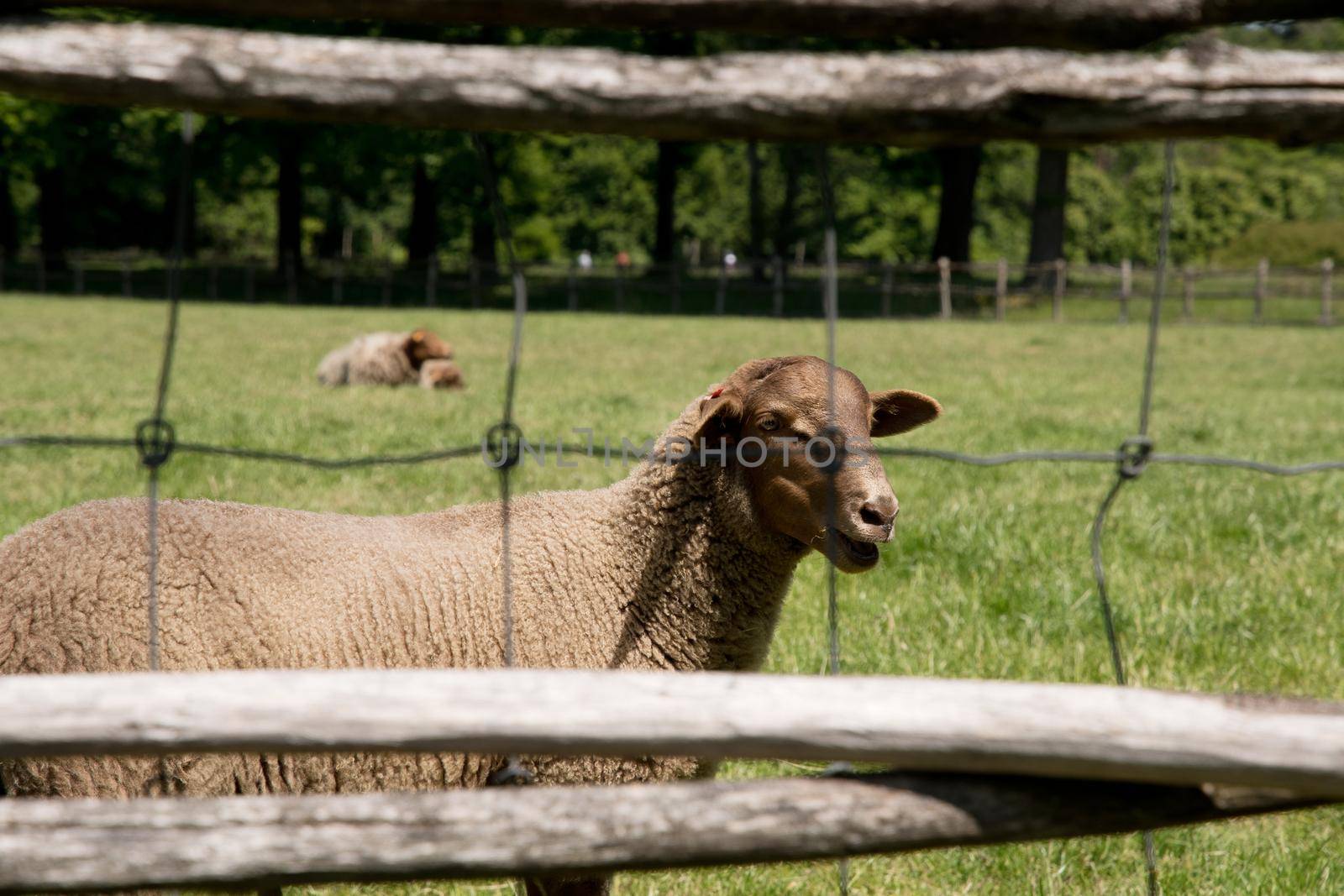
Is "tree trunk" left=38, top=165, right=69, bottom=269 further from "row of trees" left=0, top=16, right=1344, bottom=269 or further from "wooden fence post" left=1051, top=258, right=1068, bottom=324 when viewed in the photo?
"wooden fence post" left=1051, top=258, right=1068, bottom=324

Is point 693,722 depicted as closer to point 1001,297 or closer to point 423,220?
point 1001,297

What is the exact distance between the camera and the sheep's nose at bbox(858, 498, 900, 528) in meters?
3.06

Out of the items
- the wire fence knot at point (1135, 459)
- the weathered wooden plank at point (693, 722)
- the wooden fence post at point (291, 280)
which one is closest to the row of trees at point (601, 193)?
the wooden fence post at point (291, 280)

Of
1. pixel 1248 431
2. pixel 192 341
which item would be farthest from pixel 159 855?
pixel 192 341

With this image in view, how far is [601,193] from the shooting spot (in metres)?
62.5

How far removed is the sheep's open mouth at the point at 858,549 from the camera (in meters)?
3.12

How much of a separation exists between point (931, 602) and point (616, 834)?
144 inches

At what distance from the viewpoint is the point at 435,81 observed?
1.92m

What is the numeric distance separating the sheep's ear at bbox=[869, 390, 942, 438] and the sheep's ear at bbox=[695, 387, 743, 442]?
434 millimetres

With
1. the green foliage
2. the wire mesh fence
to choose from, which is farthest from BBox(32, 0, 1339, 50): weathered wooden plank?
the green foliage

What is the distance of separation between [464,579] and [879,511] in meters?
1.26

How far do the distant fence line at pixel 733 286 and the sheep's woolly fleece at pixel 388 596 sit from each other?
26076 mm

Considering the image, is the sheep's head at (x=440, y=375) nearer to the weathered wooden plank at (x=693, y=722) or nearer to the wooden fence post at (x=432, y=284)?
the weathered wooden plank at (x=693, y=722)

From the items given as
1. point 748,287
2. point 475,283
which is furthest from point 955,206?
point 475,283
